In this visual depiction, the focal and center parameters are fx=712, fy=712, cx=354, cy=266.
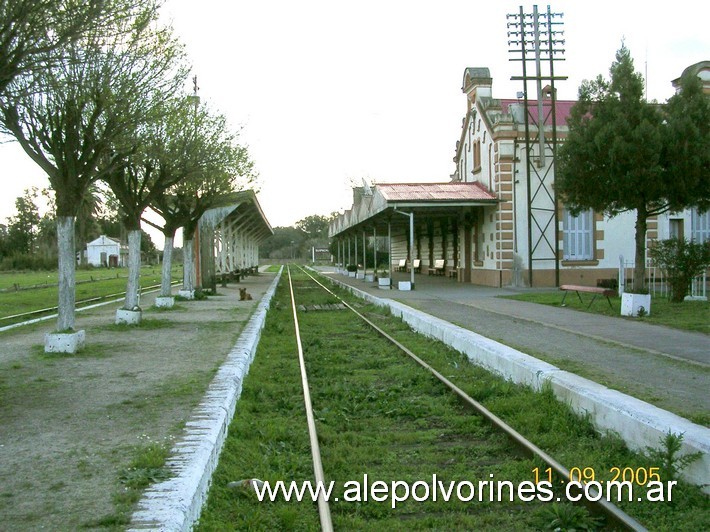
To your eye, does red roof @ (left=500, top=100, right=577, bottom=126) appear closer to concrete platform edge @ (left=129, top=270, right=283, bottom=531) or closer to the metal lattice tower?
the metal lattice tower

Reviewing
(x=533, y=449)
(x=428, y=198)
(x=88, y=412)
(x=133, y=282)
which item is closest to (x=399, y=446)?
(x=533, y=449)

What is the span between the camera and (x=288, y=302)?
2588cm

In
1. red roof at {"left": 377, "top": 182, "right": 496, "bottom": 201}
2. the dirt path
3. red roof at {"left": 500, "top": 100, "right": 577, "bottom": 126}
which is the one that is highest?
red roof at {"left": 500, "top": 100, "right": 577, "bottom": 126}

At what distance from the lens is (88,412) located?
22.5 ft

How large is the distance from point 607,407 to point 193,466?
140 inches

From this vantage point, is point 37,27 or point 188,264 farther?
point 188,264

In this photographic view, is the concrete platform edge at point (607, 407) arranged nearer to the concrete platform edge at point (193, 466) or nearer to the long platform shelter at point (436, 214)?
the concrete platform edge at point (193, 466)

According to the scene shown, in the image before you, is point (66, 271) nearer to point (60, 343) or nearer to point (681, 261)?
point (60, 343)

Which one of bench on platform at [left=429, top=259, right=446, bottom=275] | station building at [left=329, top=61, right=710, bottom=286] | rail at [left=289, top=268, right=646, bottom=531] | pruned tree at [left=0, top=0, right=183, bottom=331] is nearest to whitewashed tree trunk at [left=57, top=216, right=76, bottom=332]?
pruned tree at [left=0, top=0, right=183, bottom=331]

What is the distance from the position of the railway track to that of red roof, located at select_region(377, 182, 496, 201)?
18.9 m

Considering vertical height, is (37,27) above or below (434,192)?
below

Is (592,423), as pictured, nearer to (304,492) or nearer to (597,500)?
(597,500)

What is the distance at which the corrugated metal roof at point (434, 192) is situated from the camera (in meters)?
28.8

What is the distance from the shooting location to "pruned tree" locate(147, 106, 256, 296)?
18484 mm
